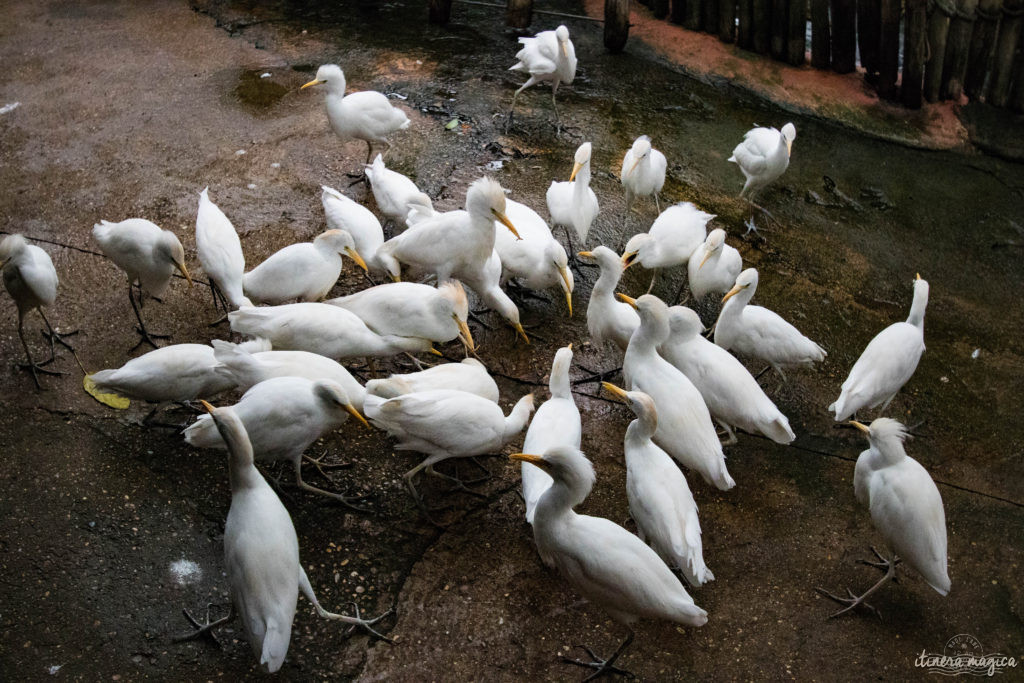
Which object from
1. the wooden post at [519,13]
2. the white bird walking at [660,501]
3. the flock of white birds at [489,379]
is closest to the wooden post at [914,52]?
the flock of white birds at [489,379]

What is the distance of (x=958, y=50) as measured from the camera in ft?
23.5

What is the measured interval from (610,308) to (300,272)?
1.68 metres

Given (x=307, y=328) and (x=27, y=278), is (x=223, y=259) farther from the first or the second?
(x=27, y=278)

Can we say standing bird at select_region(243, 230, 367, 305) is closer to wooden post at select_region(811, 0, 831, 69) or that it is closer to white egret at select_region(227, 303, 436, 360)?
white egret at select_region(227, 303, 436, 360)

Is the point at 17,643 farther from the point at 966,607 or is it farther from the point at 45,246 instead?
the point at 966,607

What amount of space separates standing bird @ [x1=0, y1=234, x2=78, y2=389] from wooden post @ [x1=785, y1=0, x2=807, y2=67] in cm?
633

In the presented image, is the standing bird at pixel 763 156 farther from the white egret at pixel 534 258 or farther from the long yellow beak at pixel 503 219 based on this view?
the long yellow beak at pixel 503 219

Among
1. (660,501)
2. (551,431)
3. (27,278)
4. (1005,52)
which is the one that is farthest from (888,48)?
(27,278)

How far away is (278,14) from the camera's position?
27.0 ft

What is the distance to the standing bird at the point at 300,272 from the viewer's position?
14.5 feet

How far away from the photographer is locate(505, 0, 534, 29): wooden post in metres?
8.09

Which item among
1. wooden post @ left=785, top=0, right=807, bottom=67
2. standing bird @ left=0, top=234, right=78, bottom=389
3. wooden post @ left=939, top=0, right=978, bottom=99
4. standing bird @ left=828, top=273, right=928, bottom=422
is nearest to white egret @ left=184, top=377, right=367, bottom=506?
standing bird @ left=0, top=234, right=78, bottom=389

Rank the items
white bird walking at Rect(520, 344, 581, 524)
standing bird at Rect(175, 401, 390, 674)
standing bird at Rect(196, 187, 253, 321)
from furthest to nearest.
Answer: standing bird at Rect(196, 187, 253, 321) < white bird walking at Rect(520, 344, 581, 524) < standing bird at Rect(175, 401, 390, 674)

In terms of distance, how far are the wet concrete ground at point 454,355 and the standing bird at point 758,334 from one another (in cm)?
36
